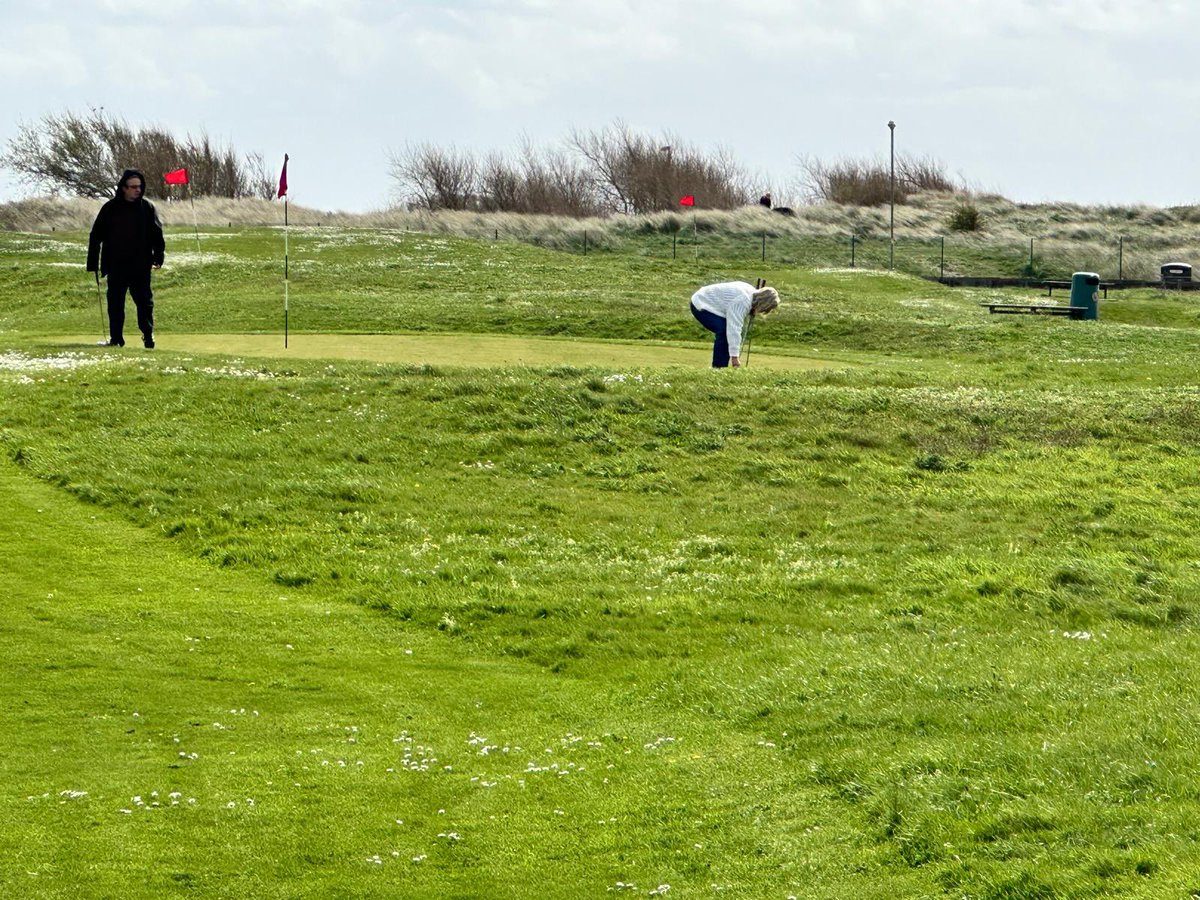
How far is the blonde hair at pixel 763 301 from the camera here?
23.0 m

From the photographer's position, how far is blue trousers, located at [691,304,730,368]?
23891mm

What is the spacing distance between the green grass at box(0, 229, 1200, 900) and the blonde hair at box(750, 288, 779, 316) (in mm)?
1055

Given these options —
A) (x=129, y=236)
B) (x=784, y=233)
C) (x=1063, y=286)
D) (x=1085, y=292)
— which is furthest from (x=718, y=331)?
(x=784, y=233)

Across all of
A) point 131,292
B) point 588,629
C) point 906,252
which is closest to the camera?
point 588,629

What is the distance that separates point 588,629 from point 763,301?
11457mm

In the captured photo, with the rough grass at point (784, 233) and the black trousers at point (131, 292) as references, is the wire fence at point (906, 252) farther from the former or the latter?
the black trousers at point (131, 292)

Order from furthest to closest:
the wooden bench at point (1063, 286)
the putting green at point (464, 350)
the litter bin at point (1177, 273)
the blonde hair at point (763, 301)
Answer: the litter bin at point (1177, 273) → the wooden bench at point (1063, 286) → the putting green at point (464, 350) → the blonde hair at point (763, 301)

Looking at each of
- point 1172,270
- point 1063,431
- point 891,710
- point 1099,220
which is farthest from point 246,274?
point 1099,220

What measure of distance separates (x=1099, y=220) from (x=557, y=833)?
317 ft

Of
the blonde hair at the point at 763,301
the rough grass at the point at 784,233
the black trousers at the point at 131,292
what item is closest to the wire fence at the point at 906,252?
the rough grass at the point at 784,233

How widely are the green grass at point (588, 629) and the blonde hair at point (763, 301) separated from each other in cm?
105

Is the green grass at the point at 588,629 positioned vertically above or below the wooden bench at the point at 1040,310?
below

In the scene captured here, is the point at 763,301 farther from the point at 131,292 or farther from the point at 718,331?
the point at 131,292

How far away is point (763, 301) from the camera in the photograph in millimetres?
23156
